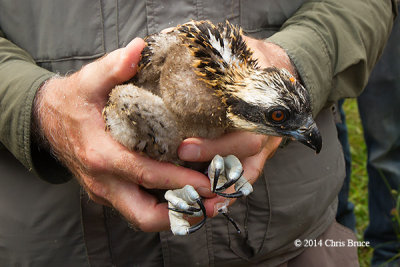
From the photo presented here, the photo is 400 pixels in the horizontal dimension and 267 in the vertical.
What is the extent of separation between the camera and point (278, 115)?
276 cm

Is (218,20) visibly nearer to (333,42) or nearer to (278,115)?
(333,42)

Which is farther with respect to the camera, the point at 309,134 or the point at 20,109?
the point at 20,109

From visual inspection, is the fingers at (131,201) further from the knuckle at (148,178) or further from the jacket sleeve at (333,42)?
the jacket sleeve at (333,42)

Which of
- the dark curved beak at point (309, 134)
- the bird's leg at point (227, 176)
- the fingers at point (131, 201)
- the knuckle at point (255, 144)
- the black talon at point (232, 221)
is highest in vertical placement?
the dark curved beak at point (309, 134)

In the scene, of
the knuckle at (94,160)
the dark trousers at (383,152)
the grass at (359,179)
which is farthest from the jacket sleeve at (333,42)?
the grass at (359,179)

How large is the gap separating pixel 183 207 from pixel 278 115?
84 centimetres

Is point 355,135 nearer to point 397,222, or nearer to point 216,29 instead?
point 397,222

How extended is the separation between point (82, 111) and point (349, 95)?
7.17ft

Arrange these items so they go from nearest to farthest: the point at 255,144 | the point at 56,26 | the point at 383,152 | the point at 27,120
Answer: the point at 255,144 < the point at 27,120 < the point at 56,26 < the point at 383,152

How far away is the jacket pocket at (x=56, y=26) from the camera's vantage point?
11.3ft

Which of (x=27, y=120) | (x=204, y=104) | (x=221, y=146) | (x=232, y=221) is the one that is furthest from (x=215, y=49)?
(x=27, y=120)

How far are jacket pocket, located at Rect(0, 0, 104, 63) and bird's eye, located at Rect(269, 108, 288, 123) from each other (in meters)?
1.46

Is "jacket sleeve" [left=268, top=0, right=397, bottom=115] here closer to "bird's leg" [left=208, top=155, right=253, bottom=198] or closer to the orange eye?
the orange eye

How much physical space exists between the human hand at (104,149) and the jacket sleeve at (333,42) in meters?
1.19
